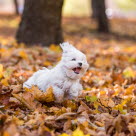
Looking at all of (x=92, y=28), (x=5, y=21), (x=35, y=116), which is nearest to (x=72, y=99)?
(x=35, y=116)

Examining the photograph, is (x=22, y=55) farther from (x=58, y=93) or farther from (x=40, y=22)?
(x=58, y=93)

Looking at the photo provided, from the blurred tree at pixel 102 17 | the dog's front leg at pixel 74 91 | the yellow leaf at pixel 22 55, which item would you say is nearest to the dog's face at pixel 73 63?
the dog's front leg at pixel 74 91

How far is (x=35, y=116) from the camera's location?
3.23m

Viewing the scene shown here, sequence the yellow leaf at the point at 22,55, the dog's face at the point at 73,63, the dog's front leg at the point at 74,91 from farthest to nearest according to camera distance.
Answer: the yellow leaf at the point at 22,55
the dog's front leg at the point at 74,91
the dog's face at the point at 73,63

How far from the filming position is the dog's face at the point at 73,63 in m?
3.51

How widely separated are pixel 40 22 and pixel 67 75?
441 cm

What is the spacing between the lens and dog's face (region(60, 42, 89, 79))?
351 cm

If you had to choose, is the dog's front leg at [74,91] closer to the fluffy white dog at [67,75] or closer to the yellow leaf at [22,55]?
the fluffy white dog at [67,75]

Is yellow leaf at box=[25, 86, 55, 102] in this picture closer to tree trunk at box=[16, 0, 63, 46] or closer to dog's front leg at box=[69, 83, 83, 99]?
dog's front leg at box=[69, 83, 83, 99]

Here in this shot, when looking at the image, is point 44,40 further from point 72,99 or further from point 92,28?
point 92,28

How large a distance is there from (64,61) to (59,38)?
4621mm

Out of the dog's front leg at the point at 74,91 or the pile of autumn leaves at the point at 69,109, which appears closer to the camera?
the pile of autumn leaves at the point at 69,109

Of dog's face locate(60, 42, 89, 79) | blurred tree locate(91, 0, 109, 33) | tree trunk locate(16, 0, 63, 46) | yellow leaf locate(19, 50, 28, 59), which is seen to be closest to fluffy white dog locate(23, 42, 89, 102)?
dog's face locate(60, 42, 89, 79)

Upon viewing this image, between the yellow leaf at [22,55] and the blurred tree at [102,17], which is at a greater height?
the yellow leaf at [22,55]
